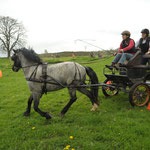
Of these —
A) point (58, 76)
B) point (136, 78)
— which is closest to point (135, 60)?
point (136, 78)

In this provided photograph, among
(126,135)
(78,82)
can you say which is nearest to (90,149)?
(126,135)

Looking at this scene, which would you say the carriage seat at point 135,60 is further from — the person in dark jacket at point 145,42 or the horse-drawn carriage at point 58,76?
the person in dark jacket at point 145,42

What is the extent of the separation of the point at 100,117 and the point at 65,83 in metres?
1.54

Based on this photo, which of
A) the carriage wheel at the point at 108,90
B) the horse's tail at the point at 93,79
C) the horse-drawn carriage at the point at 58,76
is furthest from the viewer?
the carriage wheel at the point at 108,90

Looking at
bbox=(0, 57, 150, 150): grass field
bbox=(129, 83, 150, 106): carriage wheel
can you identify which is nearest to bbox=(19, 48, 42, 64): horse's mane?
bbox=(0, 57, 150, 150): grass field

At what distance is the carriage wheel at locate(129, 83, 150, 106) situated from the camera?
453 centimetres

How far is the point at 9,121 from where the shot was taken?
4.32 metres

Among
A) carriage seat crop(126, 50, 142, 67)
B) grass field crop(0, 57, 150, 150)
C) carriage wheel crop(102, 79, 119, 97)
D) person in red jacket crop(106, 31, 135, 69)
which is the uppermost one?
person in red jacket crop(106, 31, 135, 69)

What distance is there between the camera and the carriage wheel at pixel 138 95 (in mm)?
4530

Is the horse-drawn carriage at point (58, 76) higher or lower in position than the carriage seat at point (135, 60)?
lower

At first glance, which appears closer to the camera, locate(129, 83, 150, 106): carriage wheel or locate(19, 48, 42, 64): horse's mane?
locate(19, 48, 42, 64): horse's mane

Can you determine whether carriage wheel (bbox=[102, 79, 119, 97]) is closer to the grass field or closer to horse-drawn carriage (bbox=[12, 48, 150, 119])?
the grass field

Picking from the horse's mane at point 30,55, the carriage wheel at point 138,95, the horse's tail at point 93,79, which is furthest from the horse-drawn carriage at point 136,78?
the horse's mane at point 30,55

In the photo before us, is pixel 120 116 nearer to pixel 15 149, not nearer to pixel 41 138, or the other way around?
pixel 41 138
